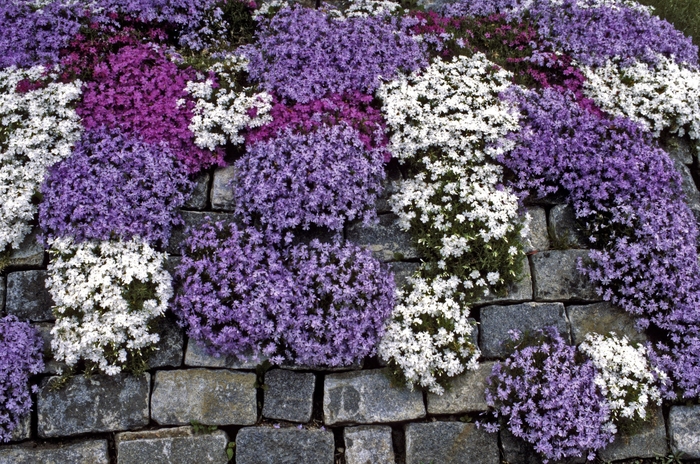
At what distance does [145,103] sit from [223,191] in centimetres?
116

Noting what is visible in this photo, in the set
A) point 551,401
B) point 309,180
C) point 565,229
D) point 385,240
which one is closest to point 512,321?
point 551,401

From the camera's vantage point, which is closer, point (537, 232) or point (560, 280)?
point (560, 280)

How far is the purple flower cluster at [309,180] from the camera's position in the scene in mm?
5133

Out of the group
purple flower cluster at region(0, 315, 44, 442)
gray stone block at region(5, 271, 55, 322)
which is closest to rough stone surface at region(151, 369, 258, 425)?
purple flower cluster at region(0, 315, 44, 442)

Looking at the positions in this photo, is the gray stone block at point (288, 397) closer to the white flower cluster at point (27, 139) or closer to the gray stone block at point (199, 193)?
the gray stone block at point (199, 193)

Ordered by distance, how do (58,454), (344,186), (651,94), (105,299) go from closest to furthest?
1. (105,299)
2. (58,454)
3. (344,186)
4. (651,94)

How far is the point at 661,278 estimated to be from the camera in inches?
201

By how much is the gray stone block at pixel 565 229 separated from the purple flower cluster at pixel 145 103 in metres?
3.21

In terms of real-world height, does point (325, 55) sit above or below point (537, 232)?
above

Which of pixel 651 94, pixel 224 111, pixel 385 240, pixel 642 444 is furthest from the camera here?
pixel 651 94

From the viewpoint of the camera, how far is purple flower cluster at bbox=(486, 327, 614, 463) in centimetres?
478

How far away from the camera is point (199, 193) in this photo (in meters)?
5.49

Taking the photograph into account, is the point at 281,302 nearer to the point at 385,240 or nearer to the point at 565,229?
the point at 385,240

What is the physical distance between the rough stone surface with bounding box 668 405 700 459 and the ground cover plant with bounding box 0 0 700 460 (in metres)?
0.15
